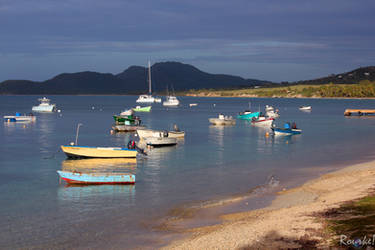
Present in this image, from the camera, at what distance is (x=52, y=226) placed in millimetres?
22188

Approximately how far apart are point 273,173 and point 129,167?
1182cm

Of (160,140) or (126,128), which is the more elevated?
(126,128)

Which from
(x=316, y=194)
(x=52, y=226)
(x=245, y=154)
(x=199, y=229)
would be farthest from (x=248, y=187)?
(x=245, y=154)

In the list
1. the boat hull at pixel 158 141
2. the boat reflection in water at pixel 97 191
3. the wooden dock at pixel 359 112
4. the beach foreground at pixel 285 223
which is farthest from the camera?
the wooden dock at pixel 359 112

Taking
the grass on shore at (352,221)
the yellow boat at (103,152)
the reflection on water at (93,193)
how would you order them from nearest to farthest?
the grass on shore at (352,221) → the reflection on water at (93,193) → the yellow boat at (103,152)

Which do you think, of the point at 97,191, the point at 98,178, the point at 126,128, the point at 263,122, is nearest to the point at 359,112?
the point at 263,122

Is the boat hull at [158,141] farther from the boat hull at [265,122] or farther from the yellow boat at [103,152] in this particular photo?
the boat hull at [265,122]

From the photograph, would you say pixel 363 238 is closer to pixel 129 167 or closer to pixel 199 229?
pixel 199 229

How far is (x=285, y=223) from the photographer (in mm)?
19531

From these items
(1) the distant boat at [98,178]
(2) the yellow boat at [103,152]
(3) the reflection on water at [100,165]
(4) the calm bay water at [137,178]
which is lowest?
(4) the calm bay water at [137,178]

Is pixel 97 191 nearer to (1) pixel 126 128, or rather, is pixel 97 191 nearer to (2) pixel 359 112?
(1) pixel 126 128

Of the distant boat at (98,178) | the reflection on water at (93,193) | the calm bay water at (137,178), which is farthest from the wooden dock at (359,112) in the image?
the reflection on water at (93,193)

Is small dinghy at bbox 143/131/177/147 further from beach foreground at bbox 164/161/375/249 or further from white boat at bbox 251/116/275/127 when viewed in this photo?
white boat at bbox 251/116/275/127

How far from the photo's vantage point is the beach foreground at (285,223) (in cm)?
1731
